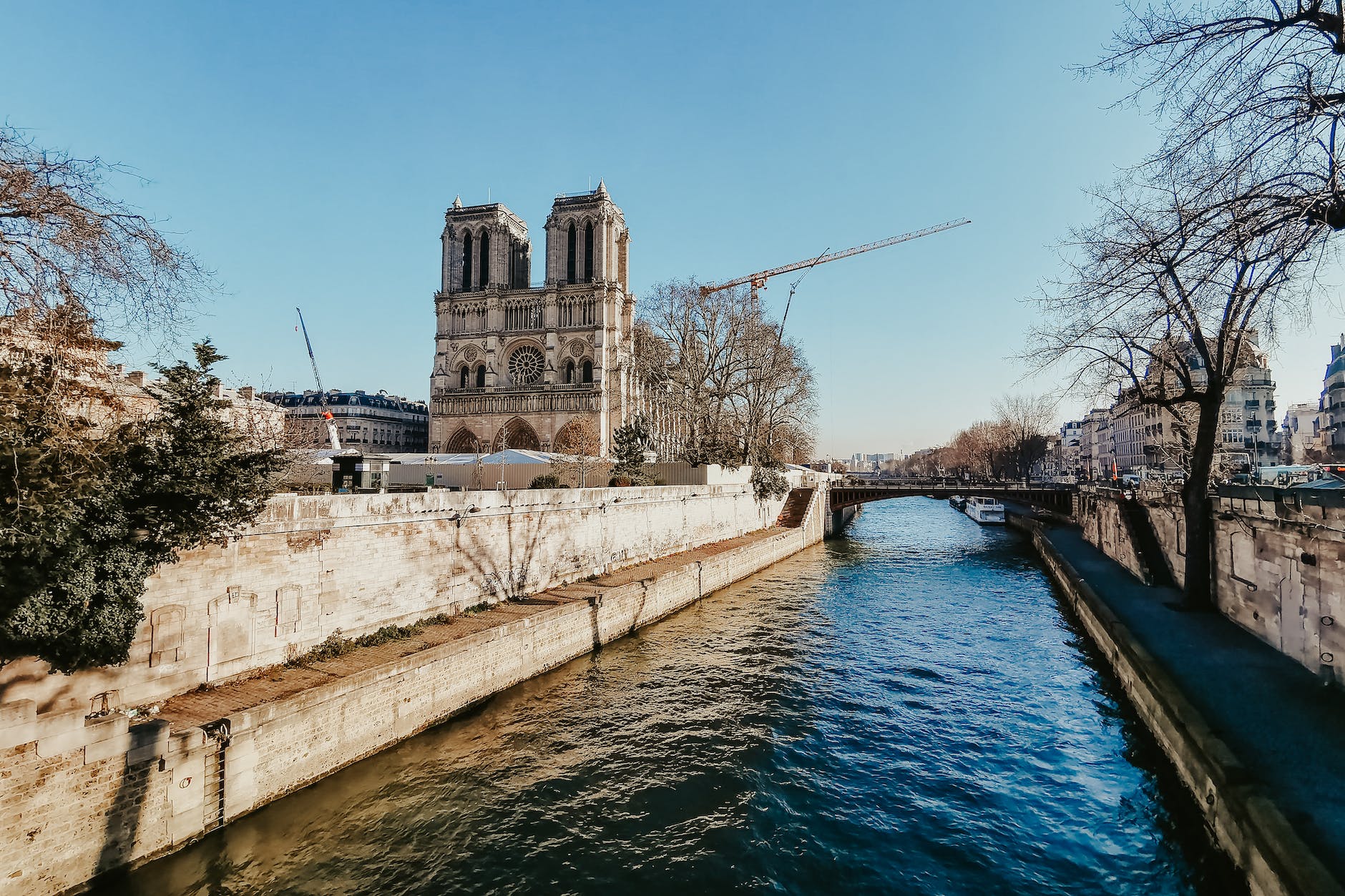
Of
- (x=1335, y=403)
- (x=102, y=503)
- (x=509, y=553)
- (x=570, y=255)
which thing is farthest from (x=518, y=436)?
(x=1335, y=403)

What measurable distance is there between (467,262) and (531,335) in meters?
11.0

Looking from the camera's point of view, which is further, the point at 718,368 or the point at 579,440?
the point at 579,440

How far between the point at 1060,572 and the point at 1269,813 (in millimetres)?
21840

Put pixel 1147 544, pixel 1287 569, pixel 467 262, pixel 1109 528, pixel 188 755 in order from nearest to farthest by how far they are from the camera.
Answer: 1. pixel 188 755
2. pixel 1287 569
3. pixel 1147 544
4. pixel 1109 528
5. pixel 467 262

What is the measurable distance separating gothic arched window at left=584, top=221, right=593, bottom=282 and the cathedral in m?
0.07

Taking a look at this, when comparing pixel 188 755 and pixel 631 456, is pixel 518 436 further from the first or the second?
pixel 188 755

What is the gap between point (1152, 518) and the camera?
69.9 ft

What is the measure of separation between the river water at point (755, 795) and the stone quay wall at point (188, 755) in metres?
0.38

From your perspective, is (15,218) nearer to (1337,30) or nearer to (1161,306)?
(1337,30)

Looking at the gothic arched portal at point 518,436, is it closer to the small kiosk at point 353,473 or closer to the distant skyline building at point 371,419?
the distant skyline building at point 371,419

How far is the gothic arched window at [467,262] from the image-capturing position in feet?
206

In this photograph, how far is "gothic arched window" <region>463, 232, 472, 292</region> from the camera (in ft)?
206

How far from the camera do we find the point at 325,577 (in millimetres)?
12906

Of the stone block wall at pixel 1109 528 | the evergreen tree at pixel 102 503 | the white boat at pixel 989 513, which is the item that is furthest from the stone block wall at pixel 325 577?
the white boat at pixel 989 513
